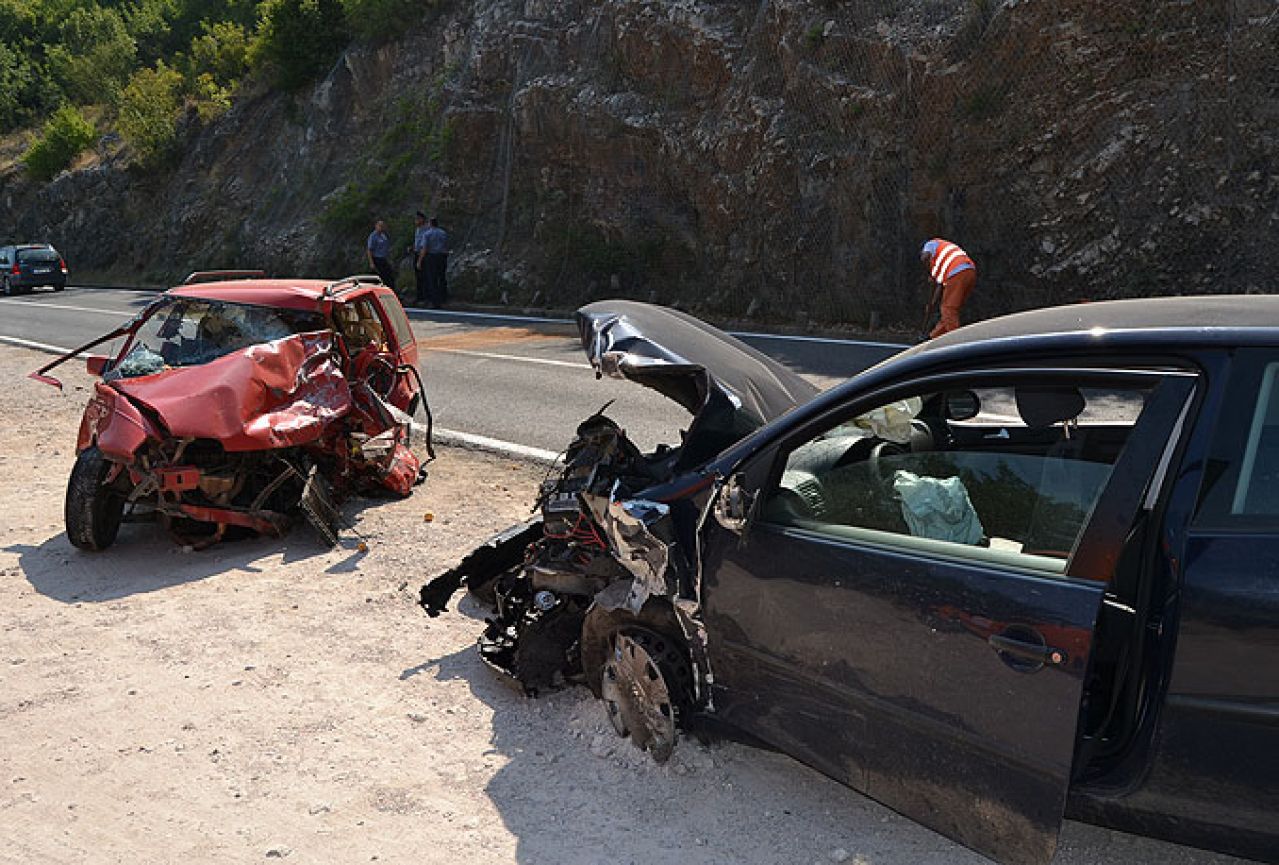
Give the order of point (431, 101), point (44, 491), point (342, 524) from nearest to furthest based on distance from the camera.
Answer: point (342, 524) < point (44, 491) < point (431, 101)

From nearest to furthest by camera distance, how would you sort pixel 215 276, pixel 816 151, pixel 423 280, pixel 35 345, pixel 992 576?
pixel 992 576, pixel 215 276, pixel 35 345, pixel 816 151, pixel 423 280

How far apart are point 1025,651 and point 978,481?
30.4 inches

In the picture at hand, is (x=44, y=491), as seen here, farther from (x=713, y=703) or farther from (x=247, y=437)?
(x=713, y=703)

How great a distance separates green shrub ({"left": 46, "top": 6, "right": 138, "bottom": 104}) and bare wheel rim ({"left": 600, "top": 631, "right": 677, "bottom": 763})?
4902 centimetres

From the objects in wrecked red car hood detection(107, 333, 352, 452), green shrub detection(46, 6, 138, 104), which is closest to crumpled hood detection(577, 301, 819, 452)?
wrecked red car hood detection(107, 333, 352, 452)

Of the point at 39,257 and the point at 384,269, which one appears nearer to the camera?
the point at 384,269

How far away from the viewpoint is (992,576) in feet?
8.96

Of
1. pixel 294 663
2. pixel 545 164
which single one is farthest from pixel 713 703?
pixel 545 164

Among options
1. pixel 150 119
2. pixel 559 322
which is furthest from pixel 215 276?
pixel 150 119

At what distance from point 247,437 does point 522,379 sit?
641cm

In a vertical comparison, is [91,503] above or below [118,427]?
below

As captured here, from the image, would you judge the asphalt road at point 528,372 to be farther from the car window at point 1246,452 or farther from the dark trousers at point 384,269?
the car window at point 1246,452

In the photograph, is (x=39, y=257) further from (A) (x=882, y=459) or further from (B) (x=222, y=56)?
(A) (x=882, y=459)

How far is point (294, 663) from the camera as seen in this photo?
4.65m
